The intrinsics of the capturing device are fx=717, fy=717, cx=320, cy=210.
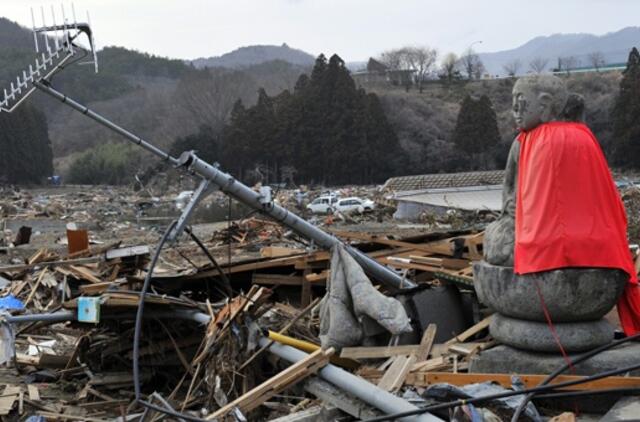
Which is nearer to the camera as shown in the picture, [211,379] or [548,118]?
[548,118]

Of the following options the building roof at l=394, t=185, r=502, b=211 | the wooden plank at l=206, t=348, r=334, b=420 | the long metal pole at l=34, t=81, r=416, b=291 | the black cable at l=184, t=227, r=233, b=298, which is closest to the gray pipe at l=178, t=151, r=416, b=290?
the long metal pole at l=34, t=81, r=416, b=291

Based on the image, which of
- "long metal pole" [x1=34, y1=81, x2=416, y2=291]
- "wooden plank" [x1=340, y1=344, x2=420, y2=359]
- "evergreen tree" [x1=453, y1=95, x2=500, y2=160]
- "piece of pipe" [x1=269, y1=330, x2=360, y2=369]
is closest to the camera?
"wooden plank" [x1=340, y1=344, x2=420, y2=359]

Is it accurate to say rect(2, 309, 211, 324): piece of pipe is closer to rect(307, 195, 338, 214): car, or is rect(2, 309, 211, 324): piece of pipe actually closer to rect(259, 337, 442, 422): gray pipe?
rect(259, 337, 442, 422): gray pipe

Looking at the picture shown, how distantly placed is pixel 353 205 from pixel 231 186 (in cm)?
3079

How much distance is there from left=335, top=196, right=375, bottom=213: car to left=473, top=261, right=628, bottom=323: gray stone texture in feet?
102

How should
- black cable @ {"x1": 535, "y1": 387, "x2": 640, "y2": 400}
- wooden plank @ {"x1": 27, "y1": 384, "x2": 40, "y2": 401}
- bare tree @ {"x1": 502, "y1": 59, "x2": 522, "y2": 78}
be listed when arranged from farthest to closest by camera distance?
bare tree @ {"x1": 502, "y1": 59, "x2": 522, "y2": 78} < wooden plank @ {"x1": 27, "y1": 384, "x2": 40, "y2": 401} < black cable @ {"x1": 535, "y1": 387, "x2": 640, "y2": 400}

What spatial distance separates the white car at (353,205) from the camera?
3719 cm

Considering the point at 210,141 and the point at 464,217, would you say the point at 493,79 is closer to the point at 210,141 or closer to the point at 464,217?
the point at 210,141

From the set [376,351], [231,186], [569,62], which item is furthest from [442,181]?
[569,62]

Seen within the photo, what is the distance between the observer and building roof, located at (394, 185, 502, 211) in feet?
120

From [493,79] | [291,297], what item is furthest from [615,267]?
[493,79]

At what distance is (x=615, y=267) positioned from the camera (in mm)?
5328

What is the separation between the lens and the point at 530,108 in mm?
5621

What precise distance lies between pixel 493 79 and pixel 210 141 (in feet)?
153
